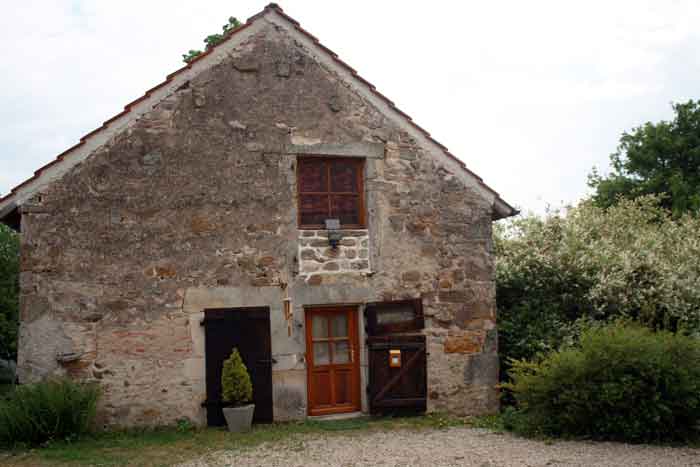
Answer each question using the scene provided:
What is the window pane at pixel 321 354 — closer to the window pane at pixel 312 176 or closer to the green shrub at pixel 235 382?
the green shrub at pixel 235 382

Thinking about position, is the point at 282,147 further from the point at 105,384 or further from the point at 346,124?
the point at 105,384

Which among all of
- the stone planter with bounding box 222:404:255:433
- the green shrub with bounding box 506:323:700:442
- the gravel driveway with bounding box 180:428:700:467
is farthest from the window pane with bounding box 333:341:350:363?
the green shrub with bounding box 506:323:700:442

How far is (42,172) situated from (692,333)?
9346 mm

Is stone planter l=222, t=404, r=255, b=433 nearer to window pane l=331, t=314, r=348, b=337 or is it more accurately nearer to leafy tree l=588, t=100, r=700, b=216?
window pane l=331, t=314, r=348, b=337

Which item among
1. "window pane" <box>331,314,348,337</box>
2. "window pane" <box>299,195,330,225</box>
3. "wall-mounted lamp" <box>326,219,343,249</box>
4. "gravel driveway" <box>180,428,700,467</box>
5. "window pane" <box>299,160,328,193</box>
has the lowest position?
"gravel driveway" <box>180,428,700,467</box>

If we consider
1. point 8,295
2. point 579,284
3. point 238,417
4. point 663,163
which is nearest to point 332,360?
point 238,417

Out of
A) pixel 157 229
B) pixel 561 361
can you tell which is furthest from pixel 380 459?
pixel 157 229

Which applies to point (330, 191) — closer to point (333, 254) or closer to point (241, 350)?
point (333, 254)

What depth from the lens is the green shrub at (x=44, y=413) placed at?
299 inches

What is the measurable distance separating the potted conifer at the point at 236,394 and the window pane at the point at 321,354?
4.04 ft

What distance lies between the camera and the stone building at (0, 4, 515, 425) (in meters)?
8.28

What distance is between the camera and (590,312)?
10305mm

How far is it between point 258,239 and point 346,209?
141 cm

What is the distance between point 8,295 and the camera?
56.4ft
